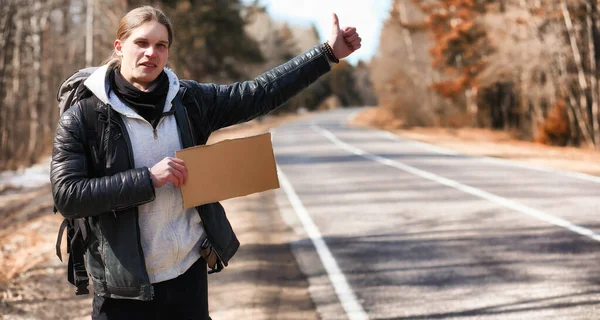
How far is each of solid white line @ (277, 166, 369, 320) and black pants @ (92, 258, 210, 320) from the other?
116 inches

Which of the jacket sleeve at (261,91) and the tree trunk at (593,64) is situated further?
the tree trunk at (593,64)

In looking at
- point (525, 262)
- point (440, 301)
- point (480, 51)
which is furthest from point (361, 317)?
point (480, 51)

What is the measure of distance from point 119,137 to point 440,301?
3912 mm

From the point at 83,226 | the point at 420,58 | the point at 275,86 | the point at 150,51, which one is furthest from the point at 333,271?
the point at 420,58

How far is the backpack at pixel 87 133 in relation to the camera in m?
2.67

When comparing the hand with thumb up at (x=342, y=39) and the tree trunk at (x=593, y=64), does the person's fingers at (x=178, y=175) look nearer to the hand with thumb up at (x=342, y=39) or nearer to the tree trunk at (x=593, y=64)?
the hand with thumb up at (x=342, y=39)

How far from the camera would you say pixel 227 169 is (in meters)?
2.86

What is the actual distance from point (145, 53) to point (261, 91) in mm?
567

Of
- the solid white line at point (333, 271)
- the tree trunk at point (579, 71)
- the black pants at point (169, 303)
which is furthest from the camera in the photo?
the tree trunk at point (579, 71)

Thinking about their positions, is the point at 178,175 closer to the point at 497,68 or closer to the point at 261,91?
the point at 261,91

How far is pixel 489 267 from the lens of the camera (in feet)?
22.6

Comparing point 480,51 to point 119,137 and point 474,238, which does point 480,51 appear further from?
point 119,137

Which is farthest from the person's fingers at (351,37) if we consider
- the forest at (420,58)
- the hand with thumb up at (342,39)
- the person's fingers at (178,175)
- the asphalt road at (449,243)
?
the forest at (420,58)

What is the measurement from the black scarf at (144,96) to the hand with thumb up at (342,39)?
0.76 m
